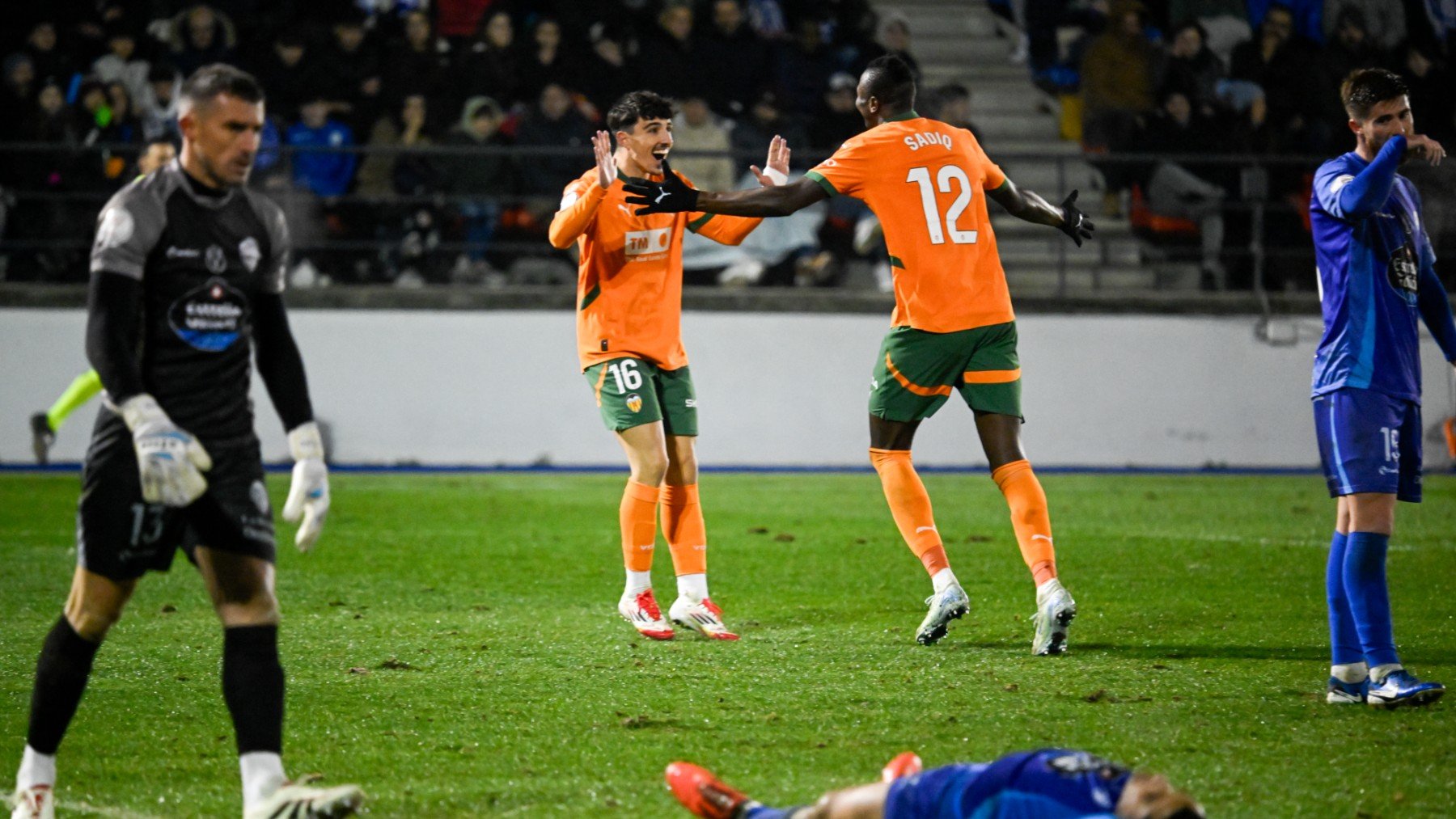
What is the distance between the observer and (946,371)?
6660 millimetres

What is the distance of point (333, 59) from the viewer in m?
16.5

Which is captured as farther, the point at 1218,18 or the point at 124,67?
the point at 1218,18

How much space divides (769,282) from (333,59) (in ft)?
16.5

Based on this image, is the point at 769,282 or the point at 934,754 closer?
the point at 934,754

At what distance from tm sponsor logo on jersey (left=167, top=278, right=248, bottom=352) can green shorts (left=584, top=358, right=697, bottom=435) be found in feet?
9.94

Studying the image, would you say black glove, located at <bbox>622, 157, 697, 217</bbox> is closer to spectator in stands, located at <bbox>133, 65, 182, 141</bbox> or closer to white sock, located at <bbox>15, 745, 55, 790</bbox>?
white sock, located at <bbox>15, 745, 55, 790</bbox>

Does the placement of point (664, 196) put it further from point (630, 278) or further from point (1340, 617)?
point (1340, 617)

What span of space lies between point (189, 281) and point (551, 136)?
1229cm

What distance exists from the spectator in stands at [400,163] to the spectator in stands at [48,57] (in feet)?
10.2

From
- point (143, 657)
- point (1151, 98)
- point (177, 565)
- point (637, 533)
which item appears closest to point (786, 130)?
point (1151, 98)

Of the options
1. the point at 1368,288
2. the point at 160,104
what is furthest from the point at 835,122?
the point at 1368,288

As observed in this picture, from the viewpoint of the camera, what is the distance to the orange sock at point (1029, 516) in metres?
6.38

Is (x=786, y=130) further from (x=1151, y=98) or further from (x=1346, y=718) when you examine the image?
(x=1346, y=718)

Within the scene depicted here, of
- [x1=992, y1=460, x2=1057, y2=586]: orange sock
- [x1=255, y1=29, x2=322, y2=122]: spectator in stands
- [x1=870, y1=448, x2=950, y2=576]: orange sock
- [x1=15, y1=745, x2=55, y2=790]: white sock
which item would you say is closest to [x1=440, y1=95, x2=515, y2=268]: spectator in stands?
[x1=255, y1=29, x2=322, y2=122]: spectator in stands
